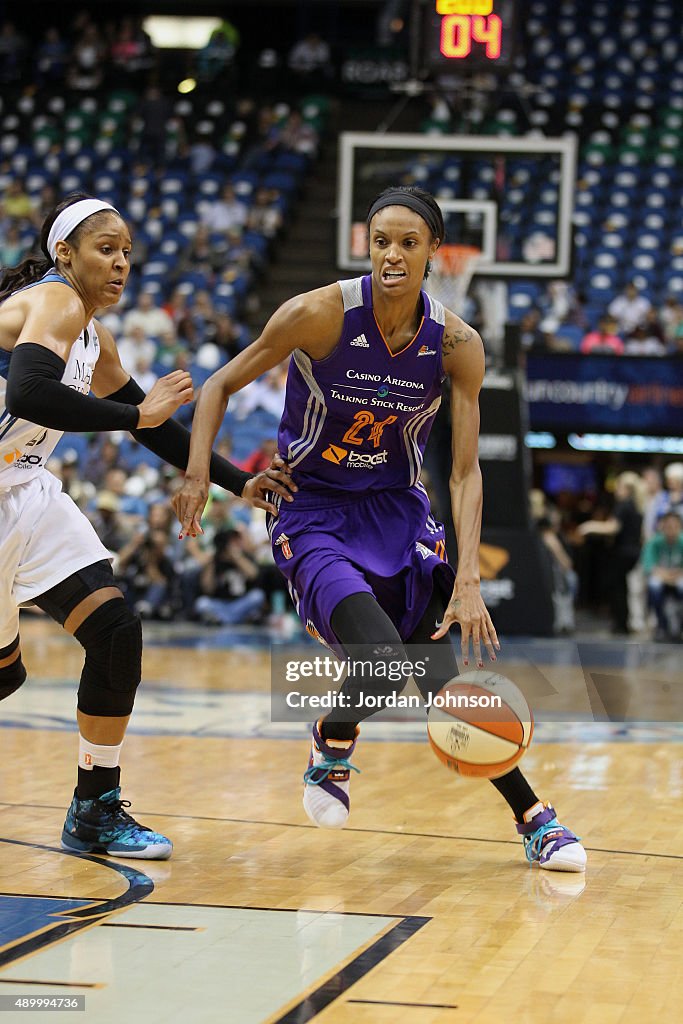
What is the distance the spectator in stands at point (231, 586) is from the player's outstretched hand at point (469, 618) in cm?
900

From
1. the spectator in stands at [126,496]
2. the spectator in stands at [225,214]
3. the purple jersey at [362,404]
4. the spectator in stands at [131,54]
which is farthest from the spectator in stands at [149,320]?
the purple jersey at [362,404]

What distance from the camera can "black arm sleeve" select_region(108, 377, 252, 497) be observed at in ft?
16.1

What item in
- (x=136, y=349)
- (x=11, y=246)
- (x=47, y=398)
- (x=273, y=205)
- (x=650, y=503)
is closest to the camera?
(x=47, y=398)

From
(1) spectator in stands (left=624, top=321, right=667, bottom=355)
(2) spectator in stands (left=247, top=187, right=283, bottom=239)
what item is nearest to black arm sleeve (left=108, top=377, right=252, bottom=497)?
(1) spectator in stands (left=624, top=321, right=667, bottom=355)

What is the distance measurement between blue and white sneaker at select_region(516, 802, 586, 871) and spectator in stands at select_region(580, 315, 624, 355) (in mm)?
11893

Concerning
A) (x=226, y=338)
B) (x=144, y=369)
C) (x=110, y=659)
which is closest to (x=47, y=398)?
(x=110, y=659)

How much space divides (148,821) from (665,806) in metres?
2.18

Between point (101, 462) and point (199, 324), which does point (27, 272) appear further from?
point (199, 324)

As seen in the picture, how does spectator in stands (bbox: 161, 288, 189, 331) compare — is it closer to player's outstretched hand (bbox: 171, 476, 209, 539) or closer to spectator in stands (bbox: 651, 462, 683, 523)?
spectator in stands (bbox: 651, 462, 683, 523)

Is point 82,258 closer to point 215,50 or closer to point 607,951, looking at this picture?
point 607,951

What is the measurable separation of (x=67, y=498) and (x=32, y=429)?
28cm

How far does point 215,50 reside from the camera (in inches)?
934

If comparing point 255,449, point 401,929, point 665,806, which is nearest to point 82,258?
point 401,929

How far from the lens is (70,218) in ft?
15.1
